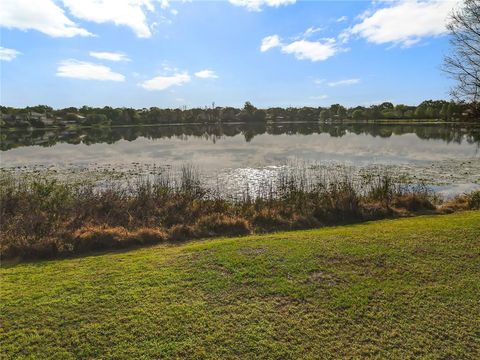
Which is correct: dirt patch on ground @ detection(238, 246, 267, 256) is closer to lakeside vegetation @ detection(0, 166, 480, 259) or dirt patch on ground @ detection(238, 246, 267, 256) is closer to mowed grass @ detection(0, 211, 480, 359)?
mowed grass @ detection(0, 211, 480, 359)

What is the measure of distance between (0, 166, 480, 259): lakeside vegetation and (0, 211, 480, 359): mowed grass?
122cm

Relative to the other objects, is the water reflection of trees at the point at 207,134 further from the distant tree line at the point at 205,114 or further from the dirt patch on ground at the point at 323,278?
the dirt patch on ground at the point at 323,278

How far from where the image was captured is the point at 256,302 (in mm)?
5027

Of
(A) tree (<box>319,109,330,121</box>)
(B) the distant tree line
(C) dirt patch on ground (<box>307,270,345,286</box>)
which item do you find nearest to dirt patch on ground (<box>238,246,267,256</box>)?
(C) dirt patch on ground (<box>307,270,345,286</box>)

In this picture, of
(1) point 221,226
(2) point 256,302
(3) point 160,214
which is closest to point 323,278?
(2) point 256,302

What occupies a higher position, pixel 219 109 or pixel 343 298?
pixel 219 109

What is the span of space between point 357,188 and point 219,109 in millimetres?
120161

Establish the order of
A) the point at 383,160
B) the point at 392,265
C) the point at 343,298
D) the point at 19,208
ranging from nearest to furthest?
the point at 343,298
the point at 392,265
the point at 19,208
the point at 383,160

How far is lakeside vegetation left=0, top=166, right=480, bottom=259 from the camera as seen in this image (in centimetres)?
819

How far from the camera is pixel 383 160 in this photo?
2444cm

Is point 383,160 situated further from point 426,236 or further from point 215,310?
point 215,310

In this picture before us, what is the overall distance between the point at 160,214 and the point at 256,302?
6.44 m

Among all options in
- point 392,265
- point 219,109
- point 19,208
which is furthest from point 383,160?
point 219,109

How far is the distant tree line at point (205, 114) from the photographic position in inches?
3509
